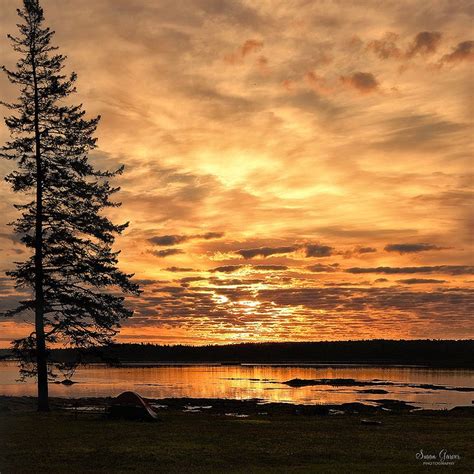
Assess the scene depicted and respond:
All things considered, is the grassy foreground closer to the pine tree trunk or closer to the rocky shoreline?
the pine tree trunk

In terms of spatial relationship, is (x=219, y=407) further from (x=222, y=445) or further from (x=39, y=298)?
(x=222, y=445)

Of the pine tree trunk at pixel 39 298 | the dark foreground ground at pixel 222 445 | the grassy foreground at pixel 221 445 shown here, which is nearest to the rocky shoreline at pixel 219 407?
the pine tree trunk at pixel 39 298

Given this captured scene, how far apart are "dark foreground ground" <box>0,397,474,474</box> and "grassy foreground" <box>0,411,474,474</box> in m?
0.03

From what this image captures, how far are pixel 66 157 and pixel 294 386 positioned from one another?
62.0 metres

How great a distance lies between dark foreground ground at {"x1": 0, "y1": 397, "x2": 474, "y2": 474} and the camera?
18953 millimetres

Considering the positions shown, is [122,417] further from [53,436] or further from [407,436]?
[407,436]

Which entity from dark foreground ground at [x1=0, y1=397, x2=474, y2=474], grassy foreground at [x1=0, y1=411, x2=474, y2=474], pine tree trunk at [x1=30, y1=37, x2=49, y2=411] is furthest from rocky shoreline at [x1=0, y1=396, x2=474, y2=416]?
dark foreground ground at [x1=0, y1=397, x2=474, y2=474]

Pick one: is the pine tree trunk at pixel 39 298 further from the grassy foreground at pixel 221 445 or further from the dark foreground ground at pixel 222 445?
the grassy foreground at pixel 221 445

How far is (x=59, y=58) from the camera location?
38.8 m

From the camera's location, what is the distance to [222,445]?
896 inches

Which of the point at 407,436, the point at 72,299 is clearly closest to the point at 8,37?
the point at 72,299

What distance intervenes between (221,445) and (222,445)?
4cm

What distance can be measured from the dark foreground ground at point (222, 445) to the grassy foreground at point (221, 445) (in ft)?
0.10

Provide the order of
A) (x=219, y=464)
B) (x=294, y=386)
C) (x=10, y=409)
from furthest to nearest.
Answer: (x=294, y=386) → (x=10, y=409) → (x=219, y=464)
